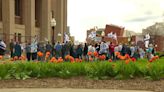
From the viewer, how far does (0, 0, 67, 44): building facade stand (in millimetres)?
47625

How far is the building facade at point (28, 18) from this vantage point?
156 ft

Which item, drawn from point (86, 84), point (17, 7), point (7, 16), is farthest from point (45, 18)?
point (86, 84)

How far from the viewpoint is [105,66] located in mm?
12914

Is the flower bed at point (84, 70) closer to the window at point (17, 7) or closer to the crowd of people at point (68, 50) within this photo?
the crowd of people at point (68, 50)

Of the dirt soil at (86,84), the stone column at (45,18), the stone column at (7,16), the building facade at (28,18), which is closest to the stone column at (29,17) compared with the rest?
the building facade at (28,18)

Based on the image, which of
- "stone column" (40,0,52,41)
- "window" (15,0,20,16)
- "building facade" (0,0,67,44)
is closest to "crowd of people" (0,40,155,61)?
"building facade" (0,0,67,44)

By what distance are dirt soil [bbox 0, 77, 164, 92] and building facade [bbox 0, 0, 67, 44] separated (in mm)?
33388

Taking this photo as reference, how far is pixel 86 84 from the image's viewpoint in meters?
12.2

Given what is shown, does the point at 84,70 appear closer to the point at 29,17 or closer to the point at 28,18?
the point at 29,17

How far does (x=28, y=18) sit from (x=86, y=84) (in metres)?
40.5

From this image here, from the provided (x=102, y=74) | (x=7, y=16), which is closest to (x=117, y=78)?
(x=102, y=74)

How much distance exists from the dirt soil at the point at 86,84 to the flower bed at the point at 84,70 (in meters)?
0.23

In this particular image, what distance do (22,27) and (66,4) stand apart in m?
15.7

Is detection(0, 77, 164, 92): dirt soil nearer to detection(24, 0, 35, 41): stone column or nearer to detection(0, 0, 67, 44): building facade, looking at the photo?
detection(0, 0, 67, 44): building facade
